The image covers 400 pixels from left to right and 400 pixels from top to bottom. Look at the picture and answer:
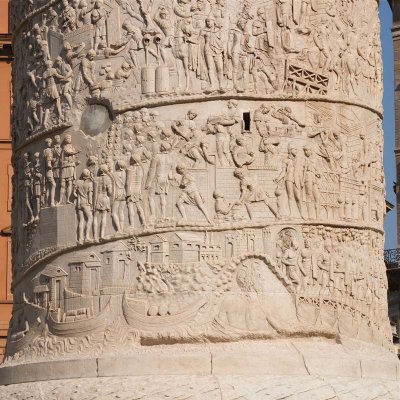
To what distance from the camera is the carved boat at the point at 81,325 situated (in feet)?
35.6

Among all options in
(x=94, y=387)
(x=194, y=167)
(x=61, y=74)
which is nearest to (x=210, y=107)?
(x=194, y=167)

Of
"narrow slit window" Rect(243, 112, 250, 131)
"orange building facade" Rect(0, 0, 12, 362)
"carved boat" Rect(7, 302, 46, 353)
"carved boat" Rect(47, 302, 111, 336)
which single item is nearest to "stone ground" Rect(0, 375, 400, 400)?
"carved boat" Rect(47, 302, 111, 336)

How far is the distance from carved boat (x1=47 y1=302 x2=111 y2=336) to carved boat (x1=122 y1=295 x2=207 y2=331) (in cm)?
15

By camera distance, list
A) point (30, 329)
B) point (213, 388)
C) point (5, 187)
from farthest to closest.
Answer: point (5, 187)
point (30, 329)
point (213, 388)

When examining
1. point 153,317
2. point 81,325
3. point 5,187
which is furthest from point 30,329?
point 5,187

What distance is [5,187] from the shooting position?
24406 mm

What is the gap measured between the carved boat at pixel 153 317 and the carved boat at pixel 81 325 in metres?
0.15

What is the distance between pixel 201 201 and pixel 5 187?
13882mm

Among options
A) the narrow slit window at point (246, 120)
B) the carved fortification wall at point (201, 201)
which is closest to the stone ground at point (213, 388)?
the carved fortification wall at point (201, 201)

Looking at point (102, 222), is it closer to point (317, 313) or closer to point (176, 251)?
point (176, 251)

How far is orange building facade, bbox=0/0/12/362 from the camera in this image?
78.5 feet

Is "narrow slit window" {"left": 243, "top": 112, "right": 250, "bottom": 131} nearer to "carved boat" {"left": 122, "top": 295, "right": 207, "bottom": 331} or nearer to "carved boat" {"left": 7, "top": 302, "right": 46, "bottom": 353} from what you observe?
"carved boat" {"left": 122, "top": 295, "right": 207, "bottom": 331}

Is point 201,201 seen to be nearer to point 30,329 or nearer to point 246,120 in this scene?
point 246,120

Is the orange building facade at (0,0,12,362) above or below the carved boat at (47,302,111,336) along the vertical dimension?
above
